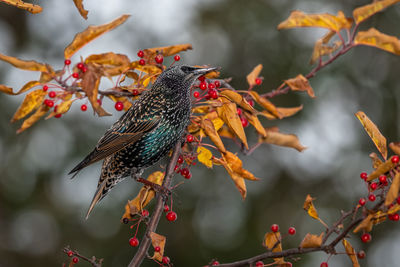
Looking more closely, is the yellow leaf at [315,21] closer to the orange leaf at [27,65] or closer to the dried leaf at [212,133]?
the dried leaf at [212,133]

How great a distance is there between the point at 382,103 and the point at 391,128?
21.6 inches

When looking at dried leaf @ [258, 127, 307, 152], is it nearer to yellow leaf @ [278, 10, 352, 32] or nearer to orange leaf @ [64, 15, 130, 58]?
yellow leaf @ [278, 10, 352, 32]

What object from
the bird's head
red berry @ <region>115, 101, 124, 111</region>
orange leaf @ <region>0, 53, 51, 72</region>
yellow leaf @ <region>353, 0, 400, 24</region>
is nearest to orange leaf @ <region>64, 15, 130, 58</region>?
orange leaf @ <region>0, 53, 51, 72</region>

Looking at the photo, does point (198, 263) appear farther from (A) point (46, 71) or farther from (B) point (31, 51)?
(A) point (46, 71)

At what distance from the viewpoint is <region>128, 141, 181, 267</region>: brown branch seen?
2123 mm

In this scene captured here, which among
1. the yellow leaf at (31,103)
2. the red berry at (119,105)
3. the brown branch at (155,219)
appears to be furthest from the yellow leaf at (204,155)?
the yellow leaf at (31,103)

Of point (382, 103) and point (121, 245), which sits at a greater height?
point (382, 103)

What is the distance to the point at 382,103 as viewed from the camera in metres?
9.15

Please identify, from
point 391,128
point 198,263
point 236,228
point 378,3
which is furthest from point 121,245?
point 378,3

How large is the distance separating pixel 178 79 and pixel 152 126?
35cm

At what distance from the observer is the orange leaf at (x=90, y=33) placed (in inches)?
79.3

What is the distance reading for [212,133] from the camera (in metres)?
2.21

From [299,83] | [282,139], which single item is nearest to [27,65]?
[299,83]

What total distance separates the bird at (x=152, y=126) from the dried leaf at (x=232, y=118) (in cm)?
64
